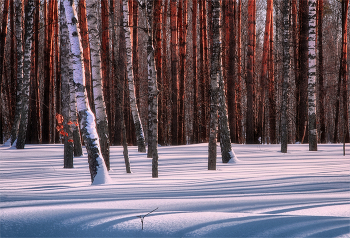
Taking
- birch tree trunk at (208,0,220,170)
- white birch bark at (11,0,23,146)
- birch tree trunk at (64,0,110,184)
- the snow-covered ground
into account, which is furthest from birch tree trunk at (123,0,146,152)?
the snow-covered ground

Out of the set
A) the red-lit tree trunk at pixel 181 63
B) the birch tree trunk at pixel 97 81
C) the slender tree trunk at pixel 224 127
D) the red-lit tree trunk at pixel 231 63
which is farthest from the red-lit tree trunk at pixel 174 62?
the birch tree trunk at pixel 97 81

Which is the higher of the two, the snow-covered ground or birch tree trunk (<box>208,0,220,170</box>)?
birch tree trunk (<box>208,0,220,170</box>)

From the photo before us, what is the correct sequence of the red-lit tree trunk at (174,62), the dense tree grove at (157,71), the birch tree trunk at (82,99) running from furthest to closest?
1. the red-lit tree trunk at (174,62)
2. the dense tree grove at (157,71)
3. the birch tree trunk at (82,99)

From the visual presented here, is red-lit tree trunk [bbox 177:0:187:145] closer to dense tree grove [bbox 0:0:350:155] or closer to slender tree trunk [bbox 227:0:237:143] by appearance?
dense tree grove [bbox 0:0:350:155]

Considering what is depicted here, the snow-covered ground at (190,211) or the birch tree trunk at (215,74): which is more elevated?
the birch tree trunk at (215,74)

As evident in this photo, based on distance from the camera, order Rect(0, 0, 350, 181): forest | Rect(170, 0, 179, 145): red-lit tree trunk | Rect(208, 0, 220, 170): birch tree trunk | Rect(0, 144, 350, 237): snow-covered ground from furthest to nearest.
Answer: Rect(170, 0, 179, 145): red-lit tree trunk
Rect(208, 0, 220, 170): birch tree trunk
Rect(0, 0, 350, 181): forest
Rect(0, 144, 350, 237): snow-covered ground

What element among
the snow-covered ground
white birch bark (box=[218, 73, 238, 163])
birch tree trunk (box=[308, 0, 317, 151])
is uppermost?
birch tree trunk (box=[308, 0, 317, 151])

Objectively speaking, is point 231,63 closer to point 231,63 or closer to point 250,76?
point 231,63

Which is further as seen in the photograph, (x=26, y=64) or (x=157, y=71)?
(x=157, y=71)

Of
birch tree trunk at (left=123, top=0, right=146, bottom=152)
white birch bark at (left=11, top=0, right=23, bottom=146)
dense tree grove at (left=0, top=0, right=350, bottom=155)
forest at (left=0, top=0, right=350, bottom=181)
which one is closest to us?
forest at (left=0, top=0, right=350, bottom=181)

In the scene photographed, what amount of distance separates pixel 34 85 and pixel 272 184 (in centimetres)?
1794

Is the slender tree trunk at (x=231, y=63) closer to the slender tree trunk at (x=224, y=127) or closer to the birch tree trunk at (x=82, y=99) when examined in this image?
the slender tree trunk at (x=224, y=127)

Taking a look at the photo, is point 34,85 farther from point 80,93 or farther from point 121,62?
point 80,93

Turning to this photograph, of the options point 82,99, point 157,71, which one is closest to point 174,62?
point 157,71
